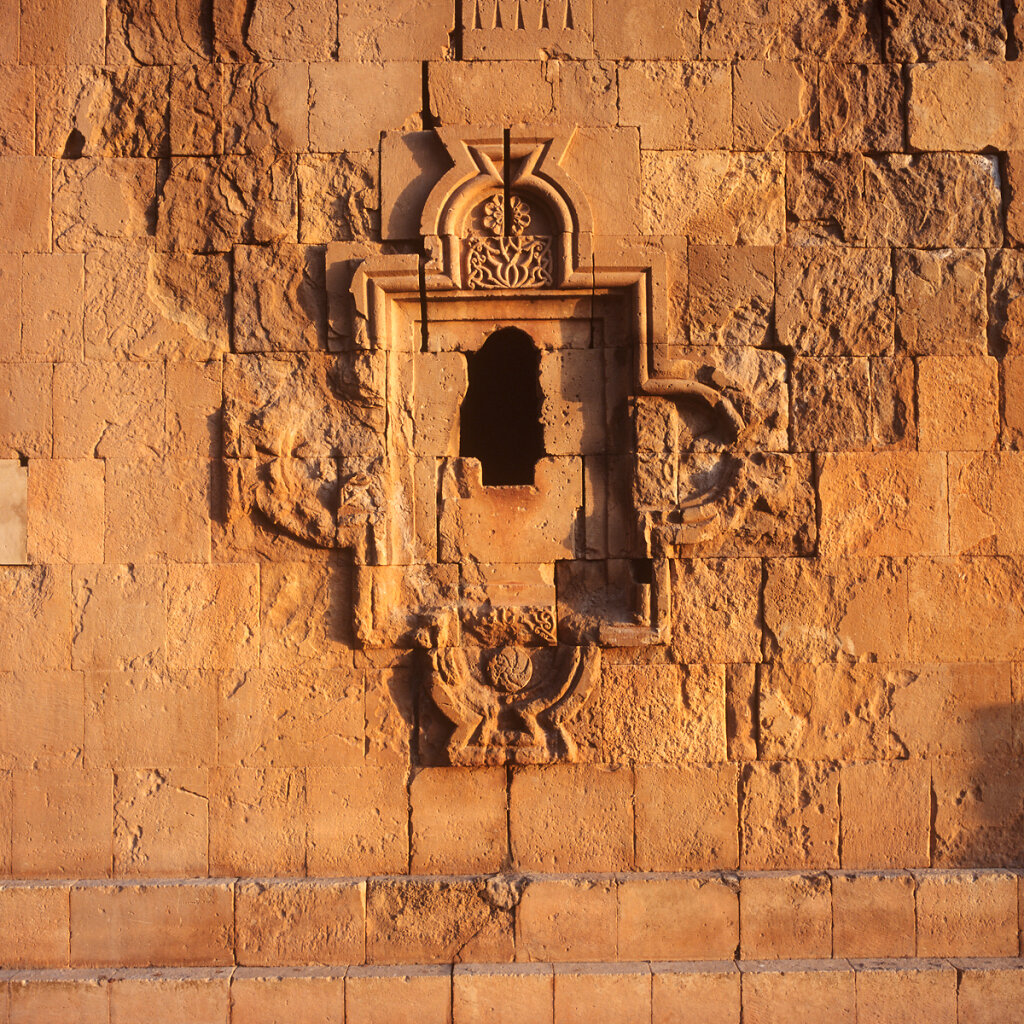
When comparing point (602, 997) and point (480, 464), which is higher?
point (480, 464)

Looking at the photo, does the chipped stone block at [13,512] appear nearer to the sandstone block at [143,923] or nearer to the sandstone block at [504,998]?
the sandstone block at [143,923]

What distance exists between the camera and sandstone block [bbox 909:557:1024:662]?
5.45m

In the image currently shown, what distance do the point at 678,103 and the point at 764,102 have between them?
49cm

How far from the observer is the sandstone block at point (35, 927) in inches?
206

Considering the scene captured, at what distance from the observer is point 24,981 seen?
16.7 feet

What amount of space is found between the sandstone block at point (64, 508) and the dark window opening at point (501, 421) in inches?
100.0

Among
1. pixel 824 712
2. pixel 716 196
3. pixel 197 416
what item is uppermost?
pixel 716 196

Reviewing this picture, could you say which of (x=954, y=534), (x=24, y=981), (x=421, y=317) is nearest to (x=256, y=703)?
(x=24, y=981)

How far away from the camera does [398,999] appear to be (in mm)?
5062

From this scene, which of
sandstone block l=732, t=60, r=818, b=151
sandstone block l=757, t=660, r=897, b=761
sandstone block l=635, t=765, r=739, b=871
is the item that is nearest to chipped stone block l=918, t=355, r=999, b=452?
sandstone block l=757, t=660, r=897, b=761

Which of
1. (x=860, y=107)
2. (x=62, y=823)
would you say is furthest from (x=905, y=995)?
(x=860, y=107)

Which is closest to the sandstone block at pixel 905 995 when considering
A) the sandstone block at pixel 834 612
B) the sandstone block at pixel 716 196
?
the sandstone block at pixel 834 612

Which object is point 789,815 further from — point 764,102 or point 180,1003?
point 764,102

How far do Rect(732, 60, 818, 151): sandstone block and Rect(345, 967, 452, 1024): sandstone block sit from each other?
4.89 m
